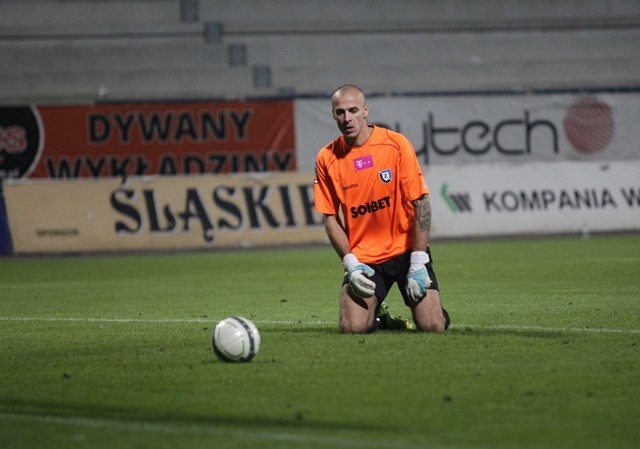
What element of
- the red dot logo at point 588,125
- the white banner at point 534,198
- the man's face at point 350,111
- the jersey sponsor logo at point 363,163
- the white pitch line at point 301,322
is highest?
the man's face at point 350,111

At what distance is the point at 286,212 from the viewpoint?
2417cm

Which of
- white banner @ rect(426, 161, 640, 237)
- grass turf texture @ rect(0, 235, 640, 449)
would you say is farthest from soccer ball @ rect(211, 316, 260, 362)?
white banner @ rect(426, 161, 640, 237)

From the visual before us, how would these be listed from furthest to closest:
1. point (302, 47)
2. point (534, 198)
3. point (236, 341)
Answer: point (302, 47) → point (534, 198) → point (236, 341)

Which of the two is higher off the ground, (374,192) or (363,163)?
(363,163)

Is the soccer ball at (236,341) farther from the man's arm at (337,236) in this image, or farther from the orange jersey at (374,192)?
the orange jersey at (374,192)

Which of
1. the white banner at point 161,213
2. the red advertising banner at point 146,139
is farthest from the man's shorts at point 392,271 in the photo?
the red advertising banner at point 146,139

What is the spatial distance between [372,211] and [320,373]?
2666mm

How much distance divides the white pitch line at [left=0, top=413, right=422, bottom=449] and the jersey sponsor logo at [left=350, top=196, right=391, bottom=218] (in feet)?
13.5

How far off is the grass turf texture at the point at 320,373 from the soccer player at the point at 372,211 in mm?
289

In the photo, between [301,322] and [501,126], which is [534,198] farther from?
[301,322]

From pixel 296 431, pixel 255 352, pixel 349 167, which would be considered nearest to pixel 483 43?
pixel 349 167

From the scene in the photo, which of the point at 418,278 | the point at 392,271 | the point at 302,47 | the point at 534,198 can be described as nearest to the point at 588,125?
the point at 534,198

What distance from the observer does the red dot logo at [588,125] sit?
27688 mm

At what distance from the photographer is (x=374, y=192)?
9.80 m
